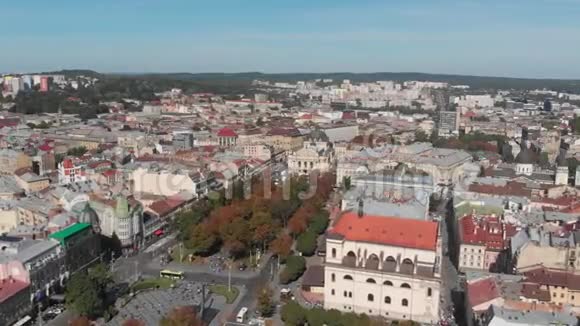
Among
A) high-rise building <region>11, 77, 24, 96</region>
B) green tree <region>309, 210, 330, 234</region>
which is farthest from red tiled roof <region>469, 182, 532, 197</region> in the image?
high-rise building <region>11, 77, 24, 96</region>

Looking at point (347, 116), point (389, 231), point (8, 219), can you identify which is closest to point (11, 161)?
point (8, 219)

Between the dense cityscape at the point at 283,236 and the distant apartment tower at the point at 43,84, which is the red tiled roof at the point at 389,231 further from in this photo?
the distant apartment tower at the point at 43,84

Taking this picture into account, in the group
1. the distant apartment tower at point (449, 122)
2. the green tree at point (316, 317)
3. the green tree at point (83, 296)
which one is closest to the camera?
the green tree at point (316, 317)

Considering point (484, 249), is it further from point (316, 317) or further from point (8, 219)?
point (8, 219)

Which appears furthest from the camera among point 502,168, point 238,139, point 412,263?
point 238,139

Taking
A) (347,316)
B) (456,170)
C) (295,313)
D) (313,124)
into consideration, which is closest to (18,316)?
(295,313)

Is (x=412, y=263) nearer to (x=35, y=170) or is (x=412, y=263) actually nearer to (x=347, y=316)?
(x=347, y=316)

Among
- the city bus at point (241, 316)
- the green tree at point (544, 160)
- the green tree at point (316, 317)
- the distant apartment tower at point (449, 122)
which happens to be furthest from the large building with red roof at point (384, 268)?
the distant apartment tower at point (449, 122)
